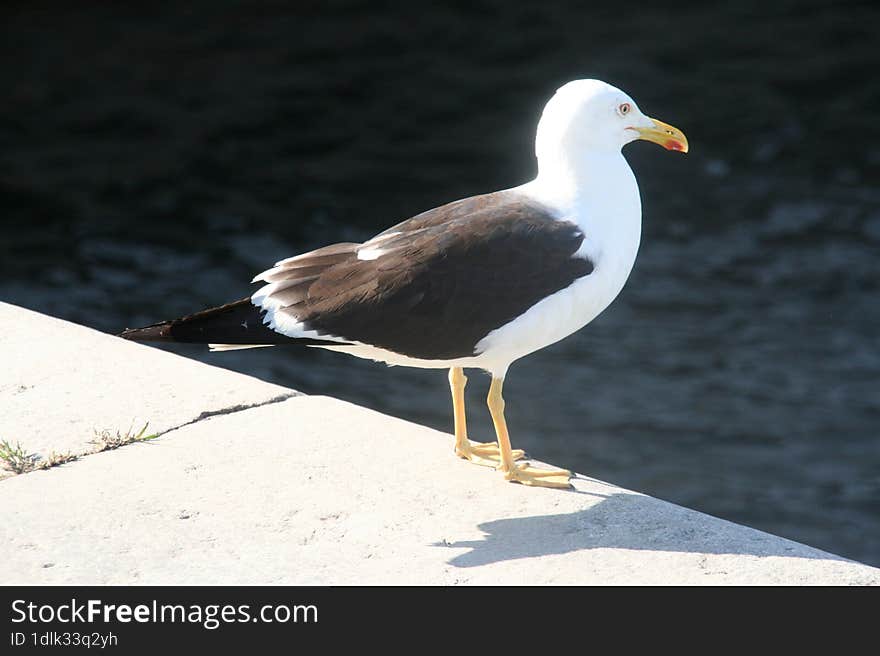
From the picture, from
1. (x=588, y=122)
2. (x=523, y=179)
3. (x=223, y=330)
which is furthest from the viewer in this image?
(x=523, y=179)

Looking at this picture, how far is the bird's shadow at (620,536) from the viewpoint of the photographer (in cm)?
387

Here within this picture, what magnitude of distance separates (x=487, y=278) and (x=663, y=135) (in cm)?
91

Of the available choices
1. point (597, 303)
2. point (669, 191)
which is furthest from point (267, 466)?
point (669, 191)

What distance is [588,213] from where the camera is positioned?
445cm

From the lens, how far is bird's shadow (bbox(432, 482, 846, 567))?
12.7ft

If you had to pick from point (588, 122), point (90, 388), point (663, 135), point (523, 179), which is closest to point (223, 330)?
point (90, 388)

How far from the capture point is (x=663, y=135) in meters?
4.76

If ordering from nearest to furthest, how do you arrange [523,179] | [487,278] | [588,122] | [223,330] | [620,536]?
[620,536], [487,278], [223,330], [588,122], [523,179]

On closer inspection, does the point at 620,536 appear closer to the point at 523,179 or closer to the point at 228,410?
the point at 228,410

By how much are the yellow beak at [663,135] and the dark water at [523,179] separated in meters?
2.46

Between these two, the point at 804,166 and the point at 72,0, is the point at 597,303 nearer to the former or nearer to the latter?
the point at 804,166

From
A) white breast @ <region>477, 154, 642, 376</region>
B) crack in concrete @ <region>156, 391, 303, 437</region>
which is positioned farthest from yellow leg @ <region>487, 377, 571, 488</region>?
crack in concrete @ <region>156, 391, 303, 437</region>

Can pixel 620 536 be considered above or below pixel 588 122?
below

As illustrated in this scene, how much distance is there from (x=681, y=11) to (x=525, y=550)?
9938 millimetres
